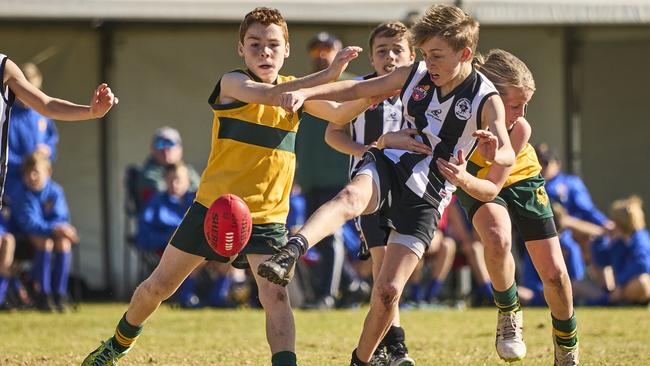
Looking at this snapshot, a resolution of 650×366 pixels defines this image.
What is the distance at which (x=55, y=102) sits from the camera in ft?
19.5

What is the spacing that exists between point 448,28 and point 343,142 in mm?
1197

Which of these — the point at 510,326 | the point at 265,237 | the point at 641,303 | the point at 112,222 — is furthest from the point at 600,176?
the point at 265,237

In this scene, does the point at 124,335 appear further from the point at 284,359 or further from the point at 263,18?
the point at 263,18

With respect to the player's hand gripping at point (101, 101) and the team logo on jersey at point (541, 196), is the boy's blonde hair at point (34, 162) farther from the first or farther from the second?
the team logo on jersey at point (541, 196)

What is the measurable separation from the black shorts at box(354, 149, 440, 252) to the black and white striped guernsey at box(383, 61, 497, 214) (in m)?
0.03

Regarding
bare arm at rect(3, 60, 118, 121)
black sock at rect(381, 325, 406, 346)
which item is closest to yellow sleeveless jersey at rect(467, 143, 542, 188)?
black sock at rect(381, 325, 406, 346)

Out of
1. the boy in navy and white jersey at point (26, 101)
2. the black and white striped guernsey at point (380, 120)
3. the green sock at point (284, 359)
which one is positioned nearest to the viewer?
the green sock at point (284, 359)

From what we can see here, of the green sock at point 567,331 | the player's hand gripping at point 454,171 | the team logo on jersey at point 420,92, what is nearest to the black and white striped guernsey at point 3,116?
the team logo on jersey at point 420,92

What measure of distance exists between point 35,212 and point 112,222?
1533 mm

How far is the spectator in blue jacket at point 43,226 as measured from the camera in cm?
1120

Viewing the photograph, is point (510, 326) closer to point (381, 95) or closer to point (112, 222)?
point (381, 95)

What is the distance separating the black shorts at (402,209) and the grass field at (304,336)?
1.40m

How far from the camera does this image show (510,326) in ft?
20.7

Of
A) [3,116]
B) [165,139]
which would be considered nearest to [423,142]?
[3,116]
